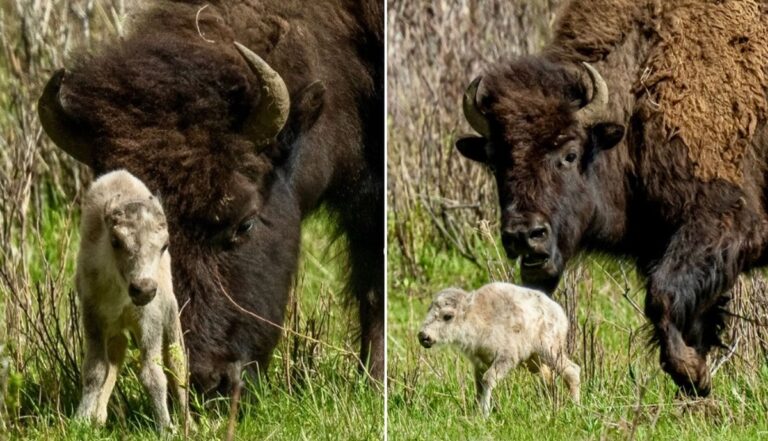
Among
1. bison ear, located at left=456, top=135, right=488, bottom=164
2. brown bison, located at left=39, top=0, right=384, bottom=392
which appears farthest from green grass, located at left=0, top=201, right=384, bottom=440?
bison ear, located at left=456, top=135, right=488, bottom=164

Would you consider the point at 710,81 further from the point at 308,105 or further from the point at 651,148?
the point at 308,105

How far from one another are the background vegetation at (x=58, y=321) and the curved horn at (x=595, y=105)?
1331mm

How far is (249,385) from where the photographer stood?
4.77m

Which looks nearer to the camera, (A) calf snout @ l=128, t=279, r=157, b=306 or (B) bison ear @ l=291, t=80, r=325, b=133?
(A) calf snout @ l=128, t=279, r=157, b=306

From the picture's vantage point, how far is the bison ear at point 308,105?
4.92 metres

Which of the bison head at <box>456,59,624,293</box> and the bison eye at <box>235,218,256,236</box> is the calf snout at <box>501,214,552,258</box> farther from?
the bison eye at <box>235,218,256,236</box>

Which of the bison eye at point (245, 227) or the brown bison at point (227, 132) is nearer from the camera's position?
the brown bison at point (227, 132)

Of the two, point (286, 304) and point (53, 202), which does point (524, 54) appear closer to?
point (286, 304)

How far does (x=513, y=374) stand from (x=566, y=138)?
38.1 inches

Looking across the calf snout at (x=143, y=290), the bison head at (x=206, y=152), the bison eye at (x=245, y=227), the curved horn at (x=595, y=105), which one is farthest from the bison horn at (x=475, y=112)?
the calf snout at (x=143, y=290)

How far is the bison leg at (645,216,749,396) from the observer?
5402 mm

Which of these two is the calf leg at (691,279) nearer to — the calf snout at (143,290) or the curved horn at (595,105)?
the curved horn at (595,105)

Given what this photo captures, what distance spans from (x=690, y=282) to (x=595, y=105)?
0.81m

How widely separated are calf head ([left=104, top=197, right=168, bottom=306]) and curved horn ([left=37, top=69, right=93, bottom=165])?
35 cm
